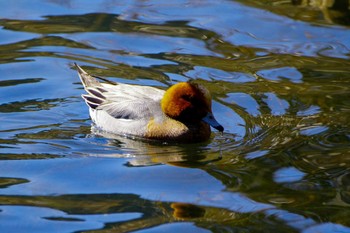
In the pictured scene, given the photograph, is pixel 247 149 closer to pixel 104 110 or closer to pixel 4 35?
pixel 104 110

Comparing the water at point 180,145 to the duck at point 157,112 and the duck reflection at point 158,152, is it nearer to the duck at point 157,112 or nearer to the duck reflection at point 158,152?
the duck reflection at point 158,152

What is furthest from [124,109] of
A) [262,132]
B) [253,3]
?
[253,3]

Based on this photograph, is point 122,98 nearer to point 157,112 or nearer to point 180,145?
point 157,112

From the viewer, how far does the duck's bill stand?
8621mm

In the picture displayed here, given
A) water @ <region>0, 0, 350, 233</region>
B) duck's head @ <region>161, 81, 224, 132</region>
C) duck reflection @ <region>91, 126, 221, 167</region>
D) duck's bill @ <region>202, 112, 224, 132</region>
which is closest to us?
water @ <region>0, 0, 350, 233</region>

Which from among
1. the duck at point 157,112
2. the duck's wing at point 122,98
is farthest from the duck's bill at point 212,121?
the duck's wing at point 122,98

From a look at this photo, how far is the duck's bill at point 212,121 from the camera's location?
8.62 meters

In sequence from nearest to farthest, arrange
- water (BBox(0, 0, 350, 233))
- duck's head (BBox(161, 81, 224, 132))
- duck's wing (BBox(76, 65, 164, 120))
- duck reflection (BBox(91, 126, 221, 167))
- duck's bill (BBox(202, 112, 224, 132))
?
1. water (BBox(0, 0, 350, 233))
2. duck reflection (BBox(91, 126, 221, 167))
3. duck's bill (BBox(202, 112, 224, 132))
4. duck's head (BBox(161, 81, 224, 132))
5. duck's wing (BBox(76, 65, 164, 120))

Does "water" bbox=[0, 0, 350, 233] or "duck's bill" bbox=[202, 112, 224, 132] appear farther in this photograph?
"duck's bill" bbox=[202, 112, 224, 132]

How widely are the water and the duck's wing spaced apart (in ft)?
0.76

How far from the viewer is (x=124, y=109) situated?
9438 mm

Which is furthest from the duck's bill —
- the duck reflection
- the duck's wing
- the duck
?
the duck's wing

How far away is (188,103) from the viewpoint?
9008 mm

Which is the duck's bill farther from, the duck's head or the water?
the water
